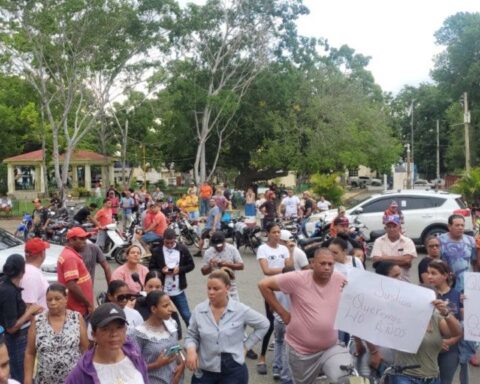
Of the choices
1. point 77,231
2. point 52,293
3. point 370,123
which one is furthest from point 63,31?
point 370,123

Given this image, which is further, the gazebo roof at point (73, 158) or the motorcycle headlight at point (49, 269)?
the gazebo roof at point (73, 158)

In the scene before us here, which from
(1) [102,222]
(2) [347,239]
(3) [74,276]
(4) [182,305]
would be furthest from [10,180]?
(3) [74,276]

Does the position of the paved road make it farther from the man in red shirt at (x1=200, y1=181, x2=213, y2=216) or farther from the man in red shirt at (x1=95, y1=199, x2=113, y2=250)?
the man in red shirt at (x1=200, y1=181, x2=213, y2=216)

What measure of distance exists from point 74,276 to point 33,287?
0.44 metres

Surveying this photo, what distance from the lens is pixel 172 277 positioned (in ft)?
24.0

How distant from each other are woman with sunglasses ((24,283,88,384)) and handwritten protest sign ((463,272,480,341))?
2.92 metres

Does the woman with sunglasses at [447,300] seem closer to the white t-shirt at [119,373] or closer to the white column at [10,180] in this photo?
the white t-shirt at [119,373]

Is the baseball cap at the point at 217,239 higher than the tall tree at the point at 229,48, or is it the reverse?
the tall tree at the point at 229,48

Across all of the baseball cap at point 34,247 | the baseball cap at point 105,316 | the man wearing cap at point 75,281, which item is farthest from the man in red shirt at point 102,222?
the baseball cap at point 105,316

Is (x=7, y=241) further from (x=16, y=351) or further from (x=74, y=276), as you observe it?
(x=16, y=351)

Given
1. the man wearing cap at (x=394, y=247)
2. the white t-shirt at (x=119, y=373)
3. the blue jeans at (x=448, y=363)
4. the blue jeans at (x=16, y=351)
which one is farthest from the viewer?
the man wearing cap at (x=394, y=247)

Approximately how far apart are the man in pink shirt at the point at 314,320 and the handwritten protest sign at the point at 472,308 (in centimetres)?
94

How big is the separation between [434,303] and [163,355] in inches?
78.3

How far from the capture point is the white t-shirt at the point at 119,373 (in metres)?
3.21
